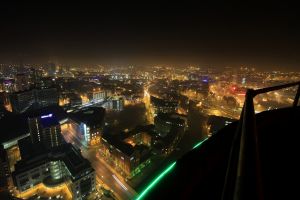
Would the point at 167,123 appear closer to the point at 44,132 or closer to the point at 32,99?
the point at 44,132

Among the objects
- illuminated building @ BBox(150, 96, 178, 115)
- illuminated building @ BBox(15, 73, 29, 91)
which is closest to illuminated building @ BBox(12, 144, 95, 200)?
illuminated building @ BBox(150, 96, 178, 115)

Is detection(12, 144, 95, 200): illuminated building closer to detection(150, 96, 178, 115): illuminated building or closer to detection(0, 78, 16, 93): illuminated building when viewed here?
detection(150, 96, 178, 115): illuminated building

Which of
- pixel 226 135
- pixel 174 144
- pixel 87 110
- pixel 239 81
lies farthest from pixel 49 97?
pixel 239 81

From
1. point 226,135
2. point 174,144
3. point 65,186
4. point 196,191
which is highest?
point 226,135

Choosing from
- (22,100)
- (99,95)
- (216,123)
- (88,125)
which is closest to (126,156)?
(88,125)

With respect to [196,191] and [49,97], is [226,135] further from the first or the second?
[49,97]

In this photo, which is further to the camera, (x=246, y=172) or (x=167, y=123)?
(x=167, y=123)
